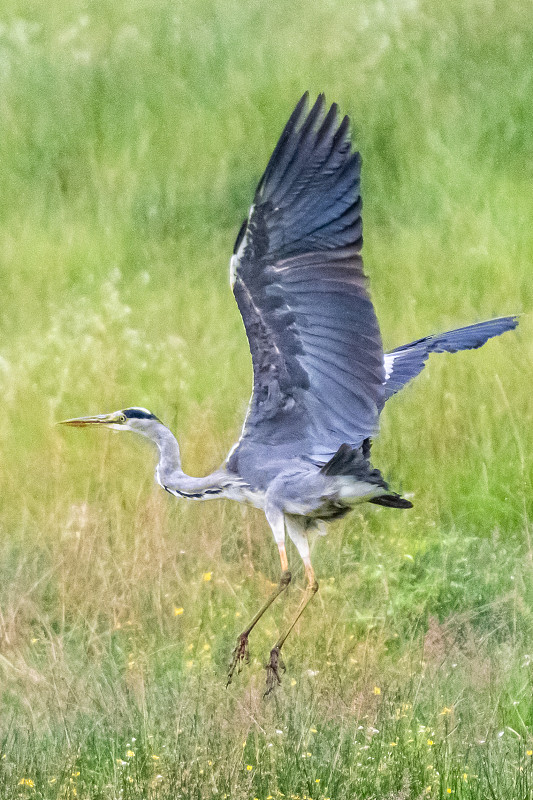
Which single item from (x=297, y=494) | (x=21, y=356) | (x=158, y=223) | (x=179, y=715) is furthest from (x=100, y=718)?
(x=158, y=223)

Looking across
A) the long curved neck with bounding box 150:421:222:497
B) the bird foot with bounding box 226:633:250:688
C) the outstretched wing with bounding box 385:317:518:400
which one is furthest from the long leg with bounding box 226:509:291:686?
the outstretched wing with bounding box 385:317:518:400

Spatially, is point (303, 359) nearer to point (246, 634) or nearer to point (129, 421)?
point (129, 421)

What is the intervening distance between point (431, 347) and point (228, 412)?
1308mm

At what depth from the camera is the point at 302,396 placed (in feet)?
14.4

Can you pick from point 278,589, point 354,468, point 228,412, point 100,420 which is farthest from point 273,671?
point 228,412

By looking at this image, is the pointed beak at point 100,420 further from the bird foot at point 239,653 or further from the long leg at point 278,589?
the bird foot at point 239,653

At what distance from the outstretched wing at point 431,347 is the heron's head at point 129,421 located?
0.96 meters

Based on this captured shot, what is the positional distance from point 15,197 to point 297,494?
4.20m

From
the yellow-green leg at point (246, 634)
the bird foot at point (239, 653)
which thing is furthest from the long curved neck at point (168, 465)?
the bird foot at point (239, 653)

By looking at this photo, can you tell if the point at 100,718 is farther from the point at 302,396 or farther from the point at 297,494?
the point at 302,396

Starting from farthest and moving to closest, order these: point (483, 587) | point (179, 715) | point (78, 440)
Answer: point (78, 440) < point (483, 587) < point (179, 715)

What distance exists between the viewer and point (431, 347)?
200 inches

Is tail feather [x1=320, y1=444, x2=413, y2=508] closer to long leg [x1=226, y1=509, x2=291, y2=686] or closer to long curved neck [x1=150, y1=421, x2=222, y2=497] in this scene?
long leg [x1=226, y1=509, x2=291, y2=686]

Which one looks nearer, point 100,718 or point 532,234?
point 100,718
